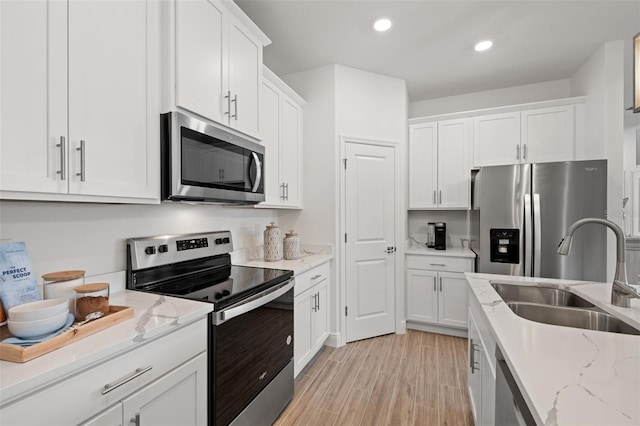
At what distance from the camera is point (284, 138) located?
2.62 meters

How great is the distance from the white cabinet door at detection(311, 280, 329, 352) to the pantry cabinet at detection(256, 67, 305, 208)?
2.69 feet

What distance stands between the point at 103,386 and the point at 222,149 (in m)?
1.23

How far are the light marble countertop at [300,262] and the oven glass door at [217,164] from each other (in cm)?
60

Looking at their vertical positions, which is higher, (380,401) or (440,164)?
(440,164)

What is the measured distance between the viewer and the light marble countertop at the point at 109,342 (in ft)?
2.31

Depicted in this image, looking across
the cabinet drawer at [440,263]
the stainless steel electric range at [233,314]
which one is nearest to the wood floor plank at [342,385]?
the stainless steel electric range at [233,314]

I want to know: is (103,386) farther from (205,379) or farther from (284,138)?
(284,138)

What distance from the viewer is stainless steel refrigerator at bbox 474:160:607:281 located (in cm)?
252

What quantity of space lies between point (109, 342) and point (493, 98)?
14.1 feet

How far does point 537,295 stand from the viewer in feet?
5.54

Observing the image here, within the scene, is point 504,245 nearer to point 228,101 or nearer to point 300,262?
point 300,262

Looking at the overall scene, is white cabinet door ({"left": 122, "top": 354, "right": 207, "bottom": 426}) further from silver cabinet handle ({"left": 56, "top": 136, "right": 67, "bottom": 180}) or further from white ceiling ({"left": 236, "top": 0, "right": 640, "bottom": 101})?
white ceiling ({"left": 236, "top": 0, "right": 640, "bottom": 101})

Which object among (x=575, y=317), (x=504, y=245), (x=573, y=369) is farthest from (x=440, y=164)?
(x=573, y=369)

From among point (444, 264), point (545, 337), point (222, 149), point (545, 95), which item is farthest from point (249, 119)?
point (545, 95)
